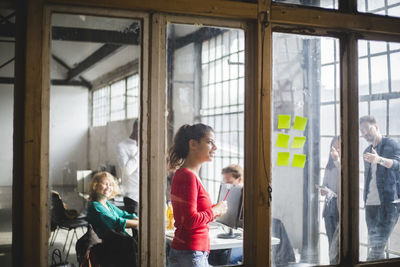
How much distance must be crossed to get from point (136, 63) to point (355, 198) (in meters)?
1.93

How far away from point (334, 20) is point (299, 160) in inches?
42.5

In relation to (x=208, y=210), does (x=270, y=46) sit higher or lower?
higher

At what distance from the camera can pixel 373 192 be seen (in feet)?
10.9

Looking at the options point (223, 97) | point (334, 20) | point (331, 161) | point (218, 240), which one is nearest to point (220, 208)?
point (218, 240)

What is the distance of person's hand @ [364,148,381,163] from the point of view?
3301mm

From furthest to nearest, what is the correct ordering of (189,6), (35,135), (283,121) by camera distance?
1. (283,121)
2. (189,6)
3. (35,135)

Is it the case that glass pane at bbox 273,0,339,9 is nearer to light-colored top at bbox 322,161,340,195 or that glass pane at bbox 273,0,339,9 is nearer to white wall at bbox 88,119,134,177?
light-colored top at bbox 322,161,340,195

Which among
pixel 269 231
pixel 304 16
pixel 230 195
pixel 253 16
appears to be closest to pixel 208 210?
pixel 230 195

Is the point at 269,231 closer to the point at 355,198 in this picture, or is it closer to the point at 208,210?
the point at 208,210

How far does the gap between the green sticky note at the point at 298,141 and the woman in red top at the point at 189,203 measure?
716mm

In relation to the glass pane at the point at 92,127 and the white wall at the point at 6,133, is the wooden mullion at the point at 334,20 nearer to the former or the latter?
the glass pane at the point at 92,127

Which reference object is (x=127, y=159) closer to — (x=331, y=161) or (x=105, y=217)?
(x=105, y=217)

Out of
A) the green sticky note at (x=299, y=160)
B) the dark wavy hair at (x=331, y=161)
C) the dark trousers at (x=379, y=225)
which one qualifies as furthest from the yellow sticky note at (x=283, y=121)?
the dark trousers at (x=379, y=225)

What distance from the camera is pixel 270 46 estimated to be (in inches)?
117
